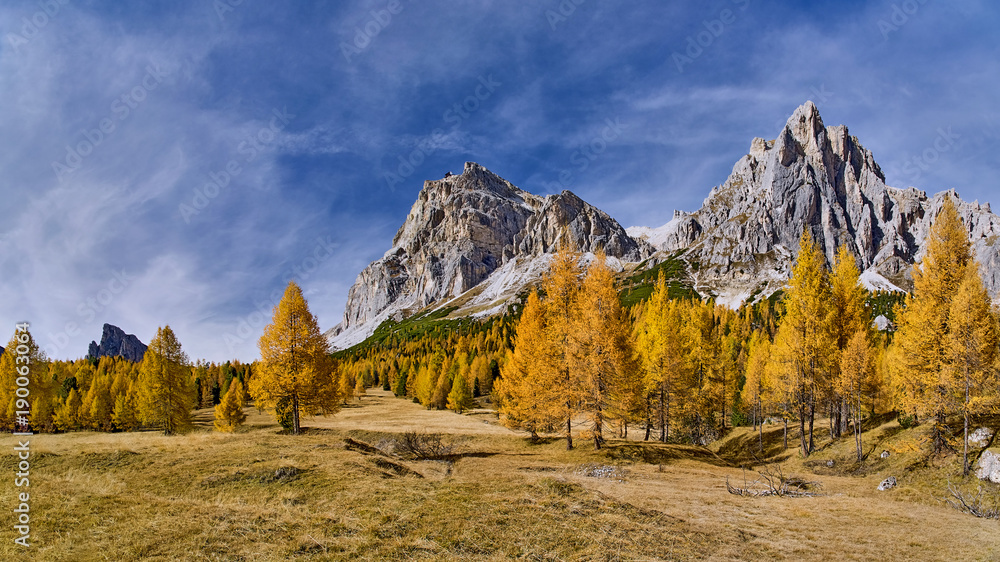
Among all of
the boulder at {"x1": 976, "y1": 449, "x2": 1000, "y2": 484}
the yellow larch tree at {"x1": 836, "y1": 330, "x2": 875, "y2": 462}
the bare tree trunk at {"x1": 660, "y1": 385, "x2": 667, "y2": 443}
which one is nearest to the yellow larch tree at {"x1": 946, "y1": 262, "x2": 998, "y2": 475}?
the boulder at {"x1": 976, "y1": 449, "x2": 1000, "y2": 484}

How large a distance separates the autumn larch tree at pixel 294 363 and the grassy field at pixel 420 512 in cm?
623

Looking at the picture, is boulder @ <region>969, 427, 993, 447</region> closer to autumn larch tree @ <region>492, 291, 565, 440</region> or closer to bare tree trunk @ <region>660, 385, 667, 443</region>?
→ bare tree trunk @ <region>660, 385, 667, 443</region>

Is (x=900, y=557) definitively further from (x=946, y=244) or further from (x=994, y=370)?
(x=946, y=244)

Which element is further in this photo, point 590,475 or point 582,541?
point 590,475

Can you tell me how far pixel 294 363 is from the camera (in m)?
28.9

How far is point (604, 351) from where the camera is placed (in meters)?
25.1

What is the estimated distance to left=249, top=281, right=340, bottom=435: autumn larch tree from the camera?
28.2m

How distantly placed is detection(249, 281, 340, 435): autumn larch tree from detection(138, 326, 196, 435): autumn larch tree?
13652 millimetres

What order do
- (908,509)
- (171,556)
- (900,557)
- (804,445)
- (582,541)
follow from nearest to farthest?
(171,556) → (582,541) → (900,557) → (908,509) → (804,445)

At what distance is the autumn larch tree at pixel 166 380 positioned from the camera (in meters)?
36.8

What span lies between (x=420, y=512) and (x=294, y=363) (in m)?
21.5

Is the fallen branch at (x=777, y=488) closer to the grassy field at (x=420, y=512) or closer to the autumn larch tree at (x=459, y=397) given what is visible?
the grassy field at (x=420, y=512)

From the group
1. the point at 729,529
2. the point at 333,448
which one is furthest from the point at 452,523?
the point at 333,448

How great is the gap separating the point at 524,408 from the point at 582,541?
17347mm
